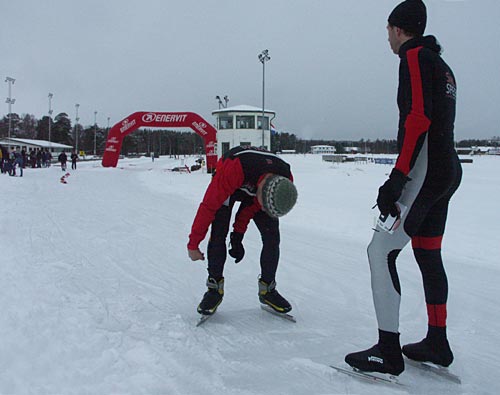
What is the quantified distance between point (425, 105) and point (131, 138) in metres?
110

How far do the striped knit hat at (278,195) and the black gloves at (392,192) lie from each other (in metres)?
0.68

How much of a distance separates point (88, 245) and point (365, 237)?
4263mm

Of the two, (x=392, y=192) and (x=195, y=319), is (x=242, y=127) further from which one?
(x=392, y=192)

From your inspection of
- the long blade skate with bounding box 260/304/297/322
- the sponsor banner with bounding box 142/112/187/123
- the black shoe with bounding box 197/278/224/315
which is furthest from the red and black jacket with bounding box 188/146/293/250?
the sponsor banner with bounding box 142/112/187/123

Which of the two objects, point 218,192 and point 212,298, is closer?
point 218,192

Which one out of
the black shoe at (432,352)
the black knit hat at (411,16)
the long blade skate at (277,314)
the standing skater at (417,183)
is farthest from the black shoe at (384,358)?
the black knit hat at (411,16)

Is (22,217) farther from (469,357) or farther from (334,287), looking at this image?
(469,357)

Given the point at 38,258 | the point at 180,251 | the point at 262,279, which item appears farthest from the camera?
the point at 180,251

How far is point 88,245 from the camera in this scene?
5418 millimetres

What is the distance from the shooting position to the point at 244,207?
320cm

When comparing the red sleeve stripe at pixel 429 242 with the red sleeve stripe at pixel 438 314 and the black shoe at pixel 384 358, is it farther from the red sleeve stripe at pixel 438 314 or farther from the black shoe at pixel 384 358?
the black shoe at pixel 384 358

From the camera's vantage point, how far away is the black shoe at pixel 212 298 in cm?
308

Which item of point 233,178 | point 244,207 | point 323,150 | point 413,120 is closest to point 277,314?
point 244,207

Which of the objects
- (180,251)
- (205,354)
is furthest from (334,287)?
(180,251)
